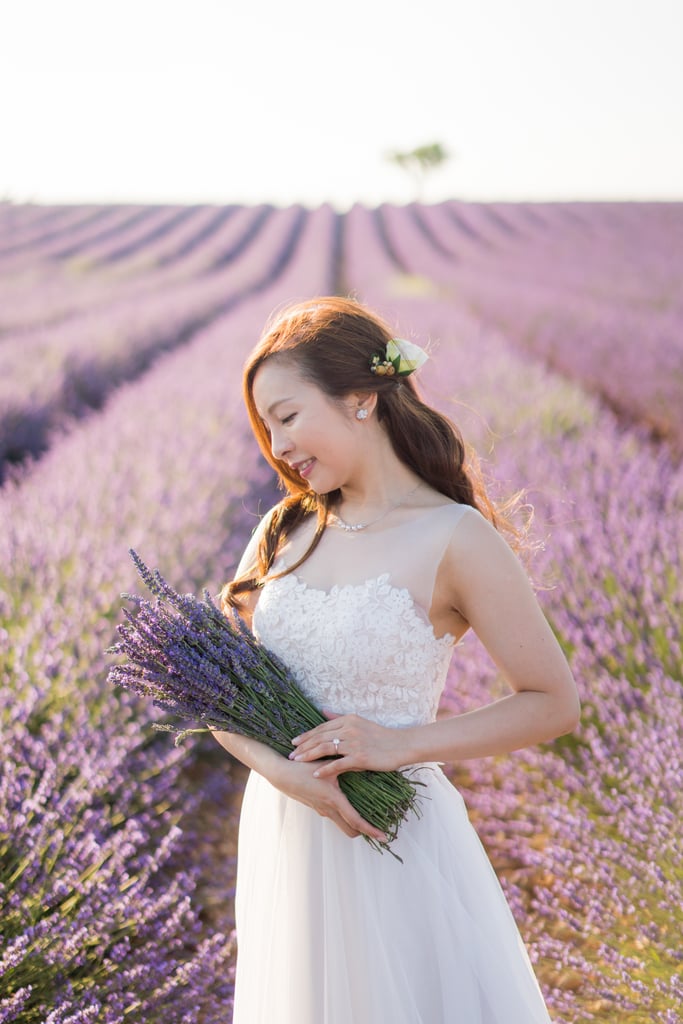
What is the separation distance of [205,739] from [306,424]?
1.80 meters

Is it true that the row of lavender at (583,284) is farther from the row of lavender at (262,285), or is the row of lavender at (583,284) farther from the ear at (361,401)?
the ear at (361,401)

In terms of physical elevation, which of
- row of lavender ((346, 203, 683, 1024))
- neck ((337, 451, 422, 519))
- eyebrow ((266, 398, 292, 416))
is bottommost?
row of lavender ((346, 203, 683, 1024))

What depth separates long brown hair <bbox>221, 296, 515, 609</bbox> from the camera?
4.70ft

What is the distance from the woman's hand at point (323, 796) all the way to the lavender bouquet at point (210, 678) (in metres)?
0.04

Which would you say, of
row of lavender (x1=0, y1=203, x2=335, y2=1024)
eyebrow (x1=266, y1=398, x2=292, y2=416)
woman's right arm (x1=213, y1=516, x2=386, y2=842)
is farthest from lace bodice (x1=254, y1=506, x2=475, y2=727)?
row of lavender (x1=0, y1=203, x2=335, y2=1024)

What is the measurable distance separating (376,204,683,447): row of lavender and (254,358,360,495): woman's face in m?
4.03

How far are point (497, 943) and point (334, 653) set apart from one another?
0.49m

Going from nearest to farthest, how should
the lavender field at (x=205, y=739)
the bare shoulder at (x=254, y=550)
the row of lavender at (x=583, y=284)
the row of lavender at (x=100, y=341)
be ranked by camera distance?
the bare shoulder at (x=254, y=550) < the lavender field at (x=205, y=739) < the row of lavender at (x=100, y=341) < the row of lavender at (x=583, y=284)

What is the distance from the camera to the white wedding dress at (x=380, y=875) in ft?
4.32

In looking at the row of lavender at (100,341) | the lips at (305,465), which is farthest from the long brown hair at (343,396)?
the row of lavender at (100,341)

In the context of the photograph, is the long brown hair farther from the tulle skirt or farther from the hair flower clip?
the tulle skirt

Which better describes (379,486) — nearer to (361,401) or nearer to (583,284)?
(361,401)

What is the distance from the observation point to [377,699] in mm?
1393

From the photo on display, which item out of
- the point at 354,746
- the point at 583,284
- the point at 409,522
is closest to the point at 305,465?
the point at 409,522
